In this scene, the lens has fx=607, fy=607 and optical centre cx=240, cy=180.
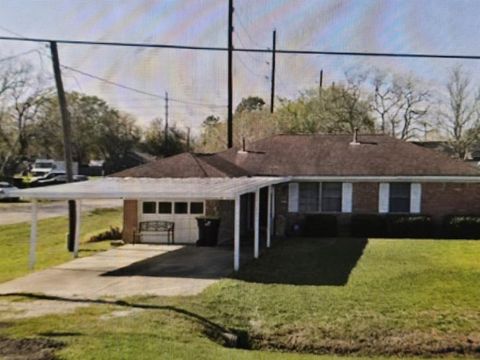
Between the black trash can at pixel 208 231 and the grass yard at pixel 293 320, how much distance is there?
19.8 feet

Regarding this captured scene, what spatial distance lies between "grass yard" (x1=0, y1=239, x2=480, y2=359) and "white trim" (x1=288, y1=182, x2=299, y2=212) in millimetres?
8961

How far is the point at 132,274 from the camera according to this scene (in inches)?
589

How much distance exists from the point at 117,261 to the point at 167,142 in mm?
53894

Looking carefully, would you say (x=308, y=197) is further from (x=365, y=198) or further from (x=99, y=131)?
(x=99, y=131)

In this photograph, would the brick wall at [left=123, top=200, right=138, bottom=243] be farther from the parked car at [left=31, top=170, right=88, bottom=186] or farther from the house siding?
the parked car at [left=31, top=170, right=88, bottom=186]

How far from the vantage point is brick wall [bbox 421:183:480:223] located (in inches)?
914

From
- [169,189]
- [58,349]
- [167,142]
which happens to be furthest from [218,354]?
[167,142]

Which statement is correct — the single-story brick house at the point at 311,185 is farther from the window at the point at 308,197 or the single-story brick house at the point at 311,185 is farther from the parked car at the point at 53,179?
the parked car at the point at 53,179

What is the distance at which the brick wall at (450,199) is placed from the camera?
2320cm

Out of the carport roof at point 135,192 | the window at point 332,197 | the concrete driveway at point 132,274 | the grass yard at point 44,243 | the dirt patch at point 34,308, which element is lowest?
the grass yard at point 44,243

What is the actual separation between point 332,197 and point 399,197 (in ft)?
8.41

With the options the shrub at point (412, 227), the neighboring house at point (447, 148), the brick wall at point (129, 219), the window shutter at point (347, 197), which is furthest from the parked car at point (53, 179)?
the shrub at point (412, 227)

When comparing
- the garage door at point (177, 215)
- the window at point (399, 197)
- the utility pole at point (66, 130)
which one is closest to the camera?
the utility pole at point (66, 130)

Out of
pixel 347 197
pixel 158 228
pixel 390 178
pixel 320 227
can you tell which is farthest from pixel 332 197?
pixel 158 228
